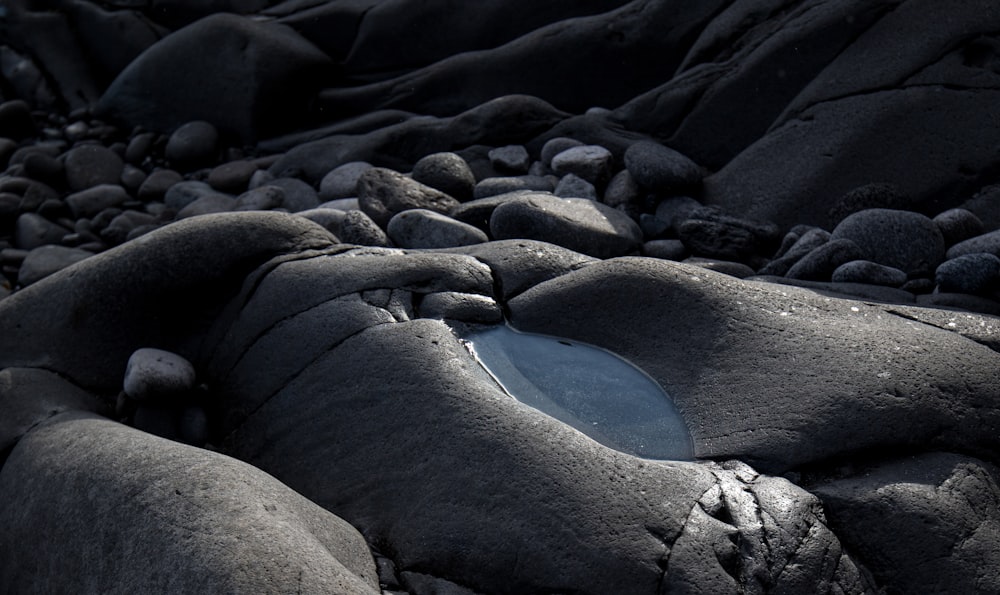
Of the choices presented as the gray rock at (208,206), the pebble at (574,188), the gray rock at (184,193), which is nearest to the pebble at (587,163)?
the pebble at (574,188)

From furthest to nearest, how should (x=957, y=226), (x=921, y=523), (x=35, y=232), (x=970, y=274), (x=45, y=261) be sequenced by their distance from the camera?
(x=35, y=232)
(x=45, y=261)
(x=957, y=226)
(x=970, y=274)
(x=921, y=523)

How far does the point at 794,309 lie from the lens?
3.82 metres

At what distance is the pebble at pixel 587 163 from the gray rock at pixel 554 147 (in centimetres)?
23

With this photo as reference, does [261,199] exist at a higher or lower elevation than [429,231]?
lower

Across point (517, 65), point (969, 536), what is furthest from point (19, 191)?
point (969, 536)

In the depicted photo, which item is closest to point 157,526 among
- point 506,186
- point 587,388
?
point 587,388

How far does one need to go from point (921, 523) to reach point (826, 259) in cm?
237

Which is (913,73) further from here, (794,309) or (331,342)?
(331,342)

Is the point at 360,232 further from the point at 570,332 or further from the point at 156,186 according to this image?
the point at 156,186

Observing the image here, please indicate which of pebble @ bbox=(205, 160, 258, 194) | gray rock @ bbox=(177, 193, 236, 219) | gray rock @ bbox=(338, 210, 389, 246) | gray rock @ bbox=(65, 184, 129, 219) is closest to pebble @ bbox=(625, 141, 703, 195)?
gray rock @ bbox=(338, 210, 389, 246)

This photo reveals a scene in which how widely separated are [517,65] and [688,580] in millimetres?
6628

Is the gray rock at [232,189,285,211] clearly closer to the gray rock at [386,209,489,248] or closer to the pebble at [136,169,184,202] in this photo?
the pebble at [136,169,184,202]

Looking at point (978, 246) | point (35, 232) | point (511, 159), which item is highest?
point (978, 246)

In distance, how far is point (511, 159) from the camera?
748cm
